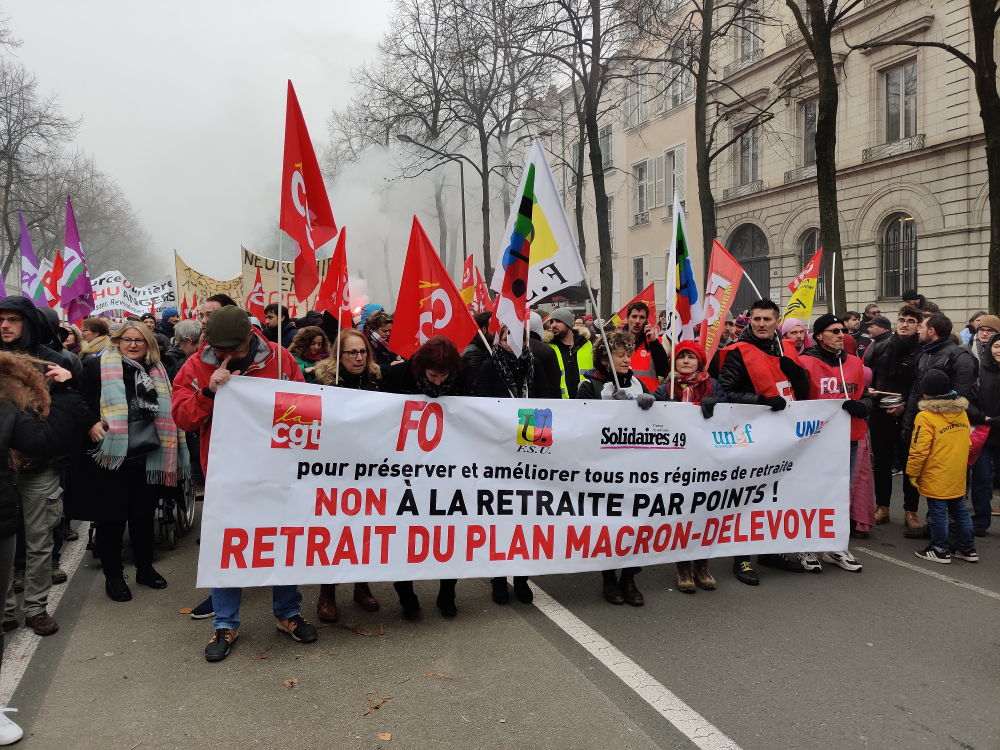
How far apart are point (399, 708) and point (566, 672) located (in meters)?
0.86

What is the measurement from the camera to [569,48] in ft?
63.1

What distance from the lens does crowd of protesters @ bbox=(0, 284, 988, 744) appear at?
4.06 m

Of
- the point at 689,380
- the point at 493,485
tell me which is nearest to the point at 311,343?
the point at 493,485

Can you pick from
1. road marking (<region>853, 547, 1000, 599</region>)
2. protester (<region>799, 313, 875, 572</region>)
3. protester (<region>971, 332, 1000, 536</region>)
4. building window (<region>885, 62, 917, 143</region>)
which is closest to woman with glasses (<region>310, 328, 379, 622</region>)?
protester (<region>799, 313, 875, 572</region>)

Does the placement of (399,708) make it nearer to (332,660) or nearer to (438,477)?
(332,660)

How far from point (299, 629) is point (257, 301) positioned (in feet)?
22.0

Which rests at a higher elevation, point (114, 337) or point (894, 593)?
point (114, 337)

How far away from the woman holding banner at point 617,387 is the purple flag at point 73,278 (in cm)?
717

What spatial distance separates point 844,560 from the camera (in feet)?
17.7

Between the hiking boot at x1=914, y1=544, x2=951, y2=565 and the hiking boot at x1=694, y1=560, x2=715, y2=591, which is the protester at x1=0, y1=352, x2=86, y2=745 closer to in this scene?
the hiking boot at x1=694, y1=560, x2=715, y2=591

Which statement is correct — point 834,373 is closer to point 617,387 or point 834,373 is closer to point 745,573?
point 745,573

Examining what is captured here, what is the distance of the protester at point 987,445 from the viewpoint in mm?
6312

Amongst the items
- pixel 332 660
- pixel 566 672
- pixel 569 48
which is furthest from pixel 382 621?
pixel 569 48

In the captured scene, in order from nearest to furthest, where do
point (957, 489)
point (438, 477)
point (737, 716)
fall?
1. point (737, 716)
2. point (438, 477)
3. point (957, 489)
